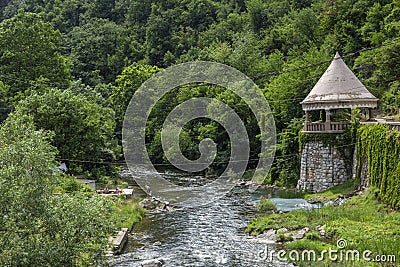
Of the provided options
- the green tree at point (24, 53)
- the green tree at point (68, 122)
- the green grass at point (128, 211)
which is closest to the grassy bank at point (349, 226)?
the green grass at point (128, 211)

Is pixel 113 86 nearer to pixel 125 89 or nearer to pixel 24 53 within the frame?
pixel 125 89

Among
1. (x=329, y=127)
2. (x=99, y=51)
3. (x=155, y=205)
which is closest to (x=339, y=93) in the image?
(x=329, y=127)

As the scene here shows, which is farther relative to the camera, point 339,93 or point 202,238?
point 339,93

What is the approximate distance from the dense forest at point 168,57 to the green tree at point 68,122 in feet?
0.22

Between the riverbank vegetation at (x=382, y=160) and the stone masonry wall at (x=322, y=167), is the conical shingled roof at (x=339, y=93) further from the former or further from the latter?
the riverbank vegetation at (x=382, y=160)

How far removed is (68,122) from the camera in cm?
3117

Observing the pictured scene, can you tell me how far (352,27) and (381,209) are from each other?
30.7 meters

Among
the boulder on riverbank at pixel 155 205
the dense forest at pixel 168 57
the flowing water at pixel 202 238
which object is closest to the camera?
the flowing water at pixel 202 238

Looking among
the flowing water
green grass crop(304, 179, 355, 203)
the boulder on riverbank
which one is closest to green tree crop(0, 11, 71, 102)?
the boulder on riverbank

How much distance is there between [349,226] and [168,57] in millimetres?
54404

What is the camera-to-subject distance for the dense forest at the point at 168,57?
3256cm

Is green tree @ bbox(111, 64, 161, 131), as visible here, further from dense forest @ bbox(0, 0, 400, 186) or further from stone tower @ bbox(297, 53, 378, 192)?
stone tower @ bbox(297, 53, 378, 192)

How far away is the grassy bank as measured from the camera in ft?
51.8

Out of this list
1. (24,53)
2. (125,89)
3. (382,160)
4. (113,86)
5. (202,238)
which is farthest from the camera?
(113,86)
